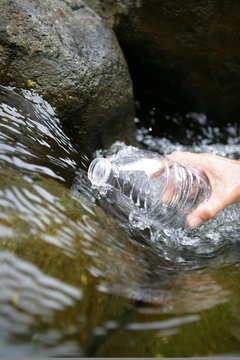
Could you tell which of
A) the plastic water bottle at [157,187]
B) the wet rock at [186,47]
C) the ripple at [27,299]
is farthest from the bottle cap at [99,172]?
the wet rock at [186,47]

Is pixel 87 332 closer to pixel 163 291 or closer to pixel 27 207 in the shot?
pixel 163 291

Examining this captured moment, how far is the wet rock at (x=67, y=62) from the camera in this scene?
249cm

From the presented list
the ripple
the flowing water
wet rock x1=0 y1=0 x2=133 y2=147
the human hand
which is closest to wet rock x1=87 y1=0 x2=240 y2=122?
wet rock x1=0 y1=0 x2=133 y2=147

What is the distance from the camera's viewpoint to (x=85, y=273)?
1.46 metres

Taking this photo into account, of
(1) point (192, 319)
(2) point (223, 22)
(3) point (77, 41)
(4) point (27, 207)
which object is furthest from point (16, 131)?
(2) point (223, 22)

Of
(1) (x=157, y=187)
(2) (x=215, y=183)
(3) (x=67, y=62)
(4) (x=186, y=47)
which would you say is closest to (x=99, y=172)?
(1) (x=157, y=187)

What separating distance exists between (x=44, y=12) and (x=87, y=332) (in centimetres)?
236

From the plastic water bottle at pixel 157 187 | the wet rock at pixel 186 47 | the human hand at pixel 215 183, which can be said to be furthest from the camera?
the wet rock at pixel 186 47

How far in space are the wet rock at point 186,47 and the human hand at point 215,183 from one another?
1500 millimetres

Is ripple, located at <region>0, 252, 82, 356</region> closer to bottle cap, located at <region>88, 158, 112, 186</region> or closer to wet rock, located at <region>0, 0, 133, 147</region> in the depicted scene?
bottle cap, located at <region>88, 158, 112, 186</region>

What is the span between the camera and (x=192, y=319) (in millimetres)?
1444

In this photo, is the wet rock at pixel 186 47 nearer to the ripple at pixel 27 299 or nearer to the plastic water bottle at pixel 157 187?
the plastic water bottle at pixel 157 187

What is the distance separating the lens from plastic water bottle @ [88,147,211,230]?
2.44 metres

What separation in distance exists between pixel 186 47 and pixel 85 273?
9.36 feet
